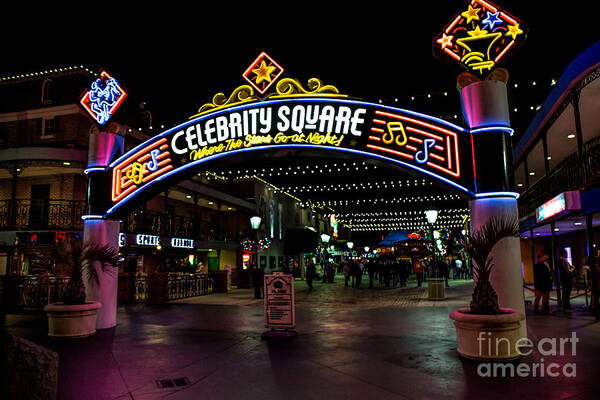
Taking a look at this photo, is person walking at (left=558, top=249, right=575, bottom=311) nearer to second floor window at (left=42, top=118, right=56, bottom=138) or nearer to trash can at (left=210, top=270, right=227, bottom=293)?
trash can at (left=210, top=270, right=227, bottom=293)

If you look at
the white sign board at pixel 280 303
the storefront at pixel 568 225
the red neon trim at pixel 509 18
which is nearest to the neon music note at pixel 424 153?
the red neon trim at pixel 509 18

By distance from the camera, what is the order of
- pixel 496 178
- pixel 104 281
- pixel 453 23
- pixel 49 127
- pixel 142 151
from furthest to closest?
1. pixel 49 127
2. pixel 104 281
3. pixel 142 151
4. pixel 453 23
5. pixel 496 178

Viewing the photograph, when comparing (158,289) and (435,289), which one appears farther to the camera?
(158,289)

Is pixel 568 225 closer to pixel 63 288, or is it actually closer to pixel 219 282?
pixel 219 282

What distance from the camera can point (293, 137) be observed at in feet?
31.8

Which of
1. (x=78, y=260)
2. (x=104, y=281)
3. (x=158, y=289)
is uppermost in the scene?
(x=78, y=260)

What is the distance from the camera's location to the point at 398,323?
1143 cm

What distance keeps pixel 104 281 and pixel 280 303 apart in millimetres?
5103

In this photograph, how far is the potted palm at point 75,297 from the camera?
378 inches

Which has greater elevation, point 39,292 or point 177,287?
point 39,292

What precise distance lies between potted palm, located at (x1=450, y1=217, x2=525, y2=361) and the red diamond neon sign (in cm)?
584

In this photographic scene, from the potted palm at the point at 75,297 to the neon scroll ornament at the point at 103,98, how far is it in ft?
11.8

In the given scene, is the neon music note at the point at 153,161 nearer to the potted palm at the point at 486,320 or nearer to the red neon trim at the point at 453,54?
the red neon trim at the point at 453,54

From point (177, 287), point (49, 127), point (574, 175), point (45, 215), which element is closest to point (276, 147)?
point (574, 175)
